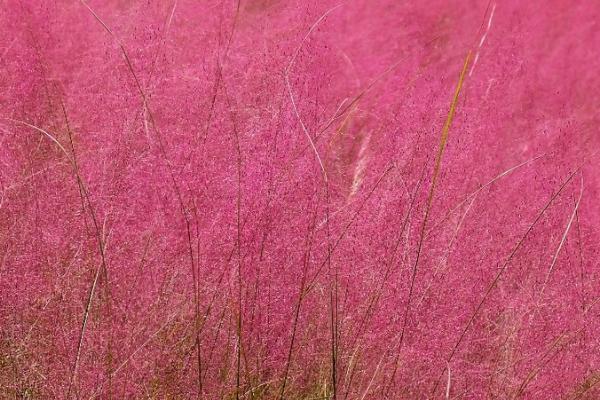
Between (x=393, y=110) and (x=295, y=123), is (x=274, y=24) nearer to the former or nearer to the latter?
(x=393, y=110)

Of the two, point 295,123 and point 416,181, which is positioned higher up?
point 295,123

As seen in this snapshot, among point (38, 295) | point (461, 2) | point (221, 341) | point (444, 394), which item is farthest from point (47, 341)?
point (461, 2)

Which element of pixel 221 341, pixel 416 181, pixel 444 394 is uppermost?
pixel 416 181

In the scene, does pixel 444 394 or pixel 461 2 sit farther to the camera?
pixel 461 2

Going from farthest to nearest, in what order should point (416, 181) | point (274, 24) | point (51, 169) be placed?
point (274, 24), point (51, 169), point (416, 181)

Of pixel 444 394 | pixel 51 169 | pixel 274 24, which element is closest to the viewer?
pixel 444 394

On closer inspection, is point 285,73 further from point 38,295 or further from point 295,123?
point 38,295

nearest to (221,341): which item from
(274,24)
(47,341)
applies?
(47,341)
